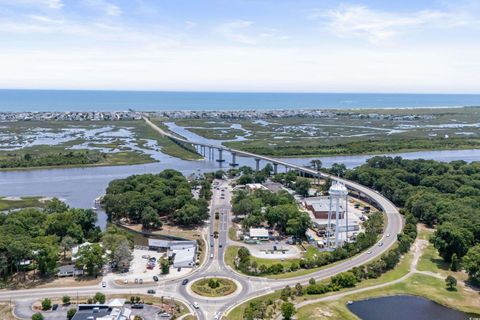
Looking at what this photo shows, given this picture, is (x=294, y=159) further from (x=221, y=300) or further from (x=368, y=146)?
(x=221, y=300)

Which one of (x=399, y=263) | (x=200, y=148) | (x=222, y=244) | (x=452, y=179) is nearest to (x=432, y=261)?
(x=399, y=263)

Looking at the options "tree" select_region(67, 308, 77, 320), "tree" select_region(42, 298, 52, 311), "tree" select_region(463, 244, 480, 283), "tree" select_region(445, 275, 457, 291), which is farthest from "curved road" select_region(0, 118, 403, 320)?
"tree" select_region(463, 244, 480, 283)

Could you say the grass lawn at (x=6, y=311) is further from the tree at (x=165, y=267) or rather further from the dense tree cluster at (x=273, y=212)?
the dense tree cluster at (x=273, y=212)

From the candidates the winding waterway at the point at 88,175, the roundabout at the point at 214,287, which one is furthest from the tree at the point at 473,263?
the winding waterway at the point at 88,175

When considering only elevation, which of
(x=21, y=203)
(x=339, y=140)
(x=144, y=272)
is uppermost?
(x=339, y=140)

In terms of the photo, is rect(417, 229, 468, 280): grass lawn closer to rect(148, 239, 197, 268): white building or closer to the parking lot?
rect(148, 239, 197, 268): white building

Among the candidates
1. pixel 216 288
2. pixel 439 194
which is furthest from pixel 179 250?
pixel 439 194

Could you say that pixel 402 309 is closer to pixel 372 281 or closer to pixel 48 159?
pixel 372 281
